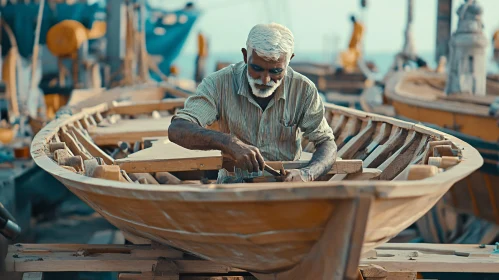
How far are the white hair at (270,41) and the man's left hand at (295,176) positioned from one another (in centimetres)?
82

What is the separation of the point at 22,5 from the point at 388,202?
26839mm

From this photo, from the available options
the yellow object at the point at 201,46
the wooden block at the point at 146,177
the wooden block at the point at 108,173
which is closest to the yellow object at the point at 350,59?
the yellow object at the point at 201,46

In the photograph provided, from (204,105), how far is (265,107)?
18.6 inches

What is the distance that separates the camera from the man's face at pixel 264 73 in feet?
22.2

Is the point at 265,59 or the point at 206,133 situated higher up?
the point at 265,59

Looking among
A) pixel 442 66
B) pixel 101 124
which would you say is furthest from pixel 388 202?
pixel 442 66

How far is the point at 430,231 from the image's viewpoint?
551 inches

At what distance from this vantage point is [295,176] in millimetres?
6625

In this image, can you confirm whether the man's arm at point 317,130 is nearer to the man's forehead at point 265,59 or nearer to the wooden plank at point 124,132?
the man's forehead at point 265,59

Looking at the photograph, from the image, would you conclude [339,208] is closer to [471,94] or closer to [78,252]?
[78,252]

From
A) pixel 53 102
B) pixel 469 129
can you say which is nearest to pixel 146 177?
pixel 469 129

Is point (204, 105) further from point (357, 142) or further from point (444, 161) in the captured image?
point (357, 142)

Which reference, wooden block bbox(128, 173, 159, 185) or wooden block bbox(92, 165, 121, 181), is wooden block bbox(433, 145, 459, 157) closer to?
wooden block bbox(92, 165, 121, 181)

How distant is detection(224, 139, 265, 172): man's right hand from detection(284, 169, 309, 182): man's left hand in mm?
290
